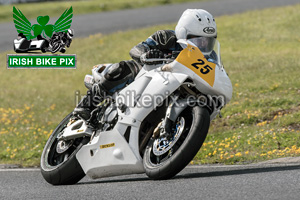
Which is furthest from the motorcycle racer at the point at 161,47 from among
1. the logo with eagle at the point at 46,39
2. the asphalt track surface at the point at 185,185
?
the logo with eagle at the point at 46,39

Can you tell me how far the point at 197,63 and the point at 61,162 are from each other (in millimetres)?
2309

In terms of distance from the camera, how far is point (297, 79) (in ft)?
40.1

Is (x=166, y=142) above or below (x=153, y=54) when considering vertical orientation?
below

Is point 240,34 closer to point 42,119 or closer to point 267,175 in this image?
point 42,119

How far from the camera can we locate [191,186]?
6137 mm

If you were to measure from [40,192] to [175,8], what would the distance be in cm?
2237

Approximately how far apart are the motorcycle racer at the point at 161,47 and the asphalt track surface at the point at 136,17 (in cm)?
1491

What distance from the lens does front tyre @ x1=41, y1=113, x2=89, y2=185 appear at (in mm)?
7434

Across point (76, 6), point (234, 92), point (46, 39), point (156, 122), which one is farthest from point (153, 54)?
point (76, 6)

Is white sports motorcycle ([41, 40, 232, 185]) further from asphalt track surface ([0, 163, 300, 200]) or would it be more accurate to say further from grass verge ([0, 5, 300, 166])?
grass verge ([0, 5, 300, 166])

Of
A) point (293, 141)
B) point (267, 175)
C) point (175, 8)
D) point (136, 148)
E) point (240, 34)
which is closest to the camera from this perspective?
point (267, 175)

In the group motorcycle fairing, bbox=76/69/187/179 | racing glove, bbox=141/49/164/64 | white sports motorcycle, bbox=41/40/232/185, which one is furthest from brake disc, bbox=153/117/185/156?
racing glove, bbox=141/49/164/64

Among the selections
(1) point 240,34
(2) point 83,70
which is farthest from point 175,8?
(2) point 83,70

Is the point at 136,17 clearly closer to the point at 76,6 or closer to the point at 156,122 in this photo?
the point at 76,6
